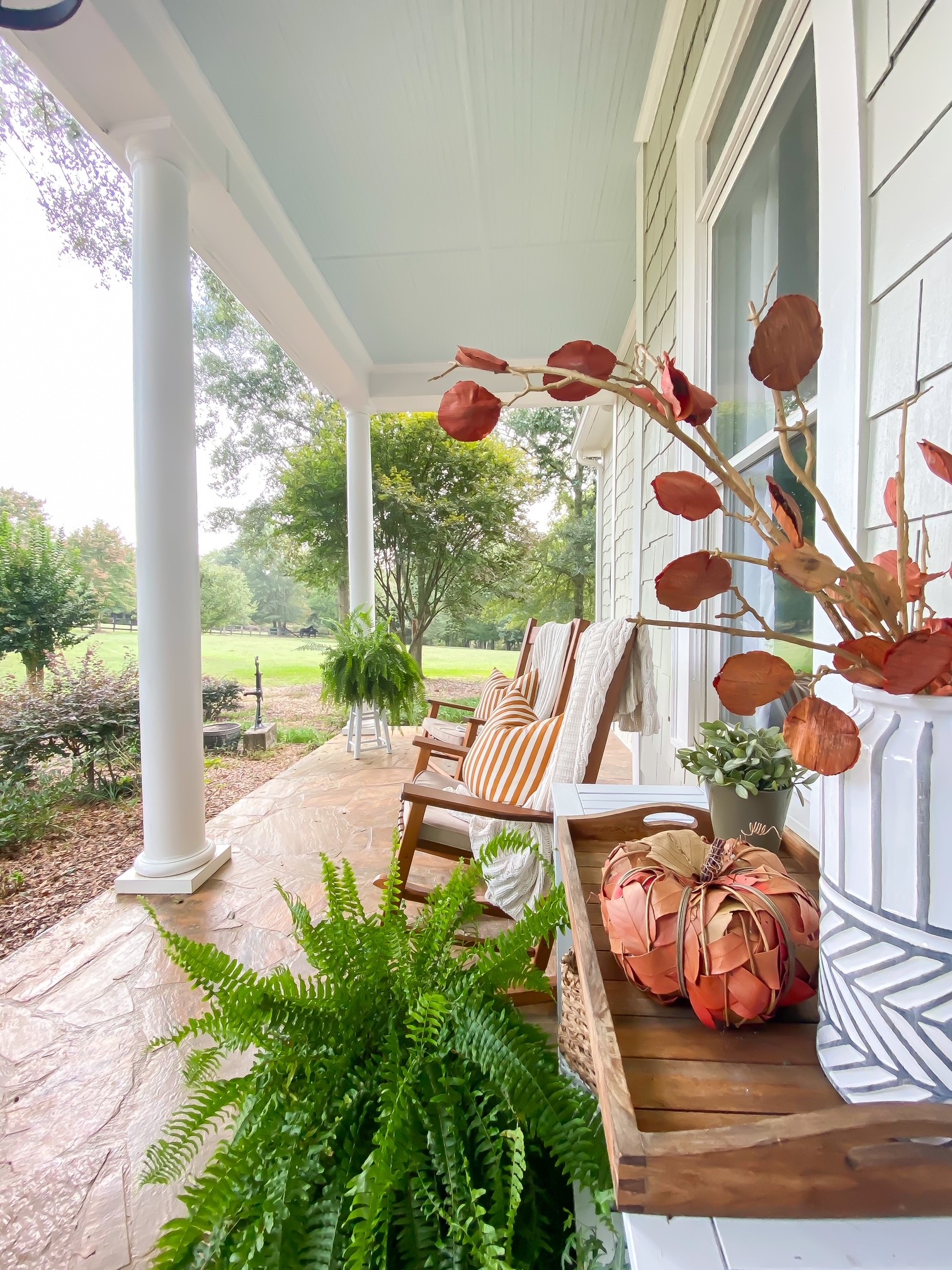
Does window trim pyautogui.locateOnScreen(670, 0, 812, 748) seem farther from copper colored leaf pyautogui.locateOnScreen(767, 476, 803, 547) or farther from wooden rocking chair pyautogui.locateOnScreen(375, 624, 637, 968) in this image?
copper colored leaf pyautogui.locateOnScreen(767, 476, 803, 547)

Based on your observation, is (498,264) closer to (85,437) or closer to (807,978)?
(85,437)

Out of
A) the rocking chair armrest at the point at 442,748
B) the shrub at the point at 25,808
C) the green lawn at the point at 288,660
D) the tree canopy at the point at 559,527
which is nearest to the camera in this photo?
the rocking chair armrest at the point at 442,748

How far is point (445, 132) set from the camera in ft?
7.73

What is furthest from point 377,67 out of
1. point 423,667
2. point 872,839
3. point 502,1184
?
point 423,667

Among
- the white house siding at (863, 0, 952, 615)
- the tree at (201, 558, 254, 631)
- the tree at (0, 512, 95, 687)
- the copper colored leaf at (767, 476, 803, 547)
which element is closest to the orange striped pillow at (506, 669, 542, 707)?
the white house siding at (863, 0, 952, 615)

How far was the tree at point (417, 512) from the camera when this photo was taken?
6.39 m

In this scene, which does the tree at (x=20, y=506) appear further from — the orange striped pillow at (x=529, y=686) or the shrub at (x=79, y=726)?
the orange striped pillow at (x=529, y=686)

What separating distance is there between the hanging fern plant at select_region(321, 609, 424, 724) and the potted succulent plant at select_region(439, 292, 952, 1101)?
349 centimetres

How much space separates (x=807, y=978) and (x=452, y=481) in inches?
261

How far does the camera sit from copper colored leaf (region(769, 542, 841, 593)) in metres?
0.34

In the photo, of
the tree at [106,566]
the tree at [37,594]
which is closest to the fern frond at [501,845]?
the tree at [106,566]

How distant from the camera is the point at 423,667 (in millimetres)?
7176

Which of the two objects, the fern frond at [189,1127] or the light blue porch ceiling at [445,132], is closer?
the fern frond at [189,1127]

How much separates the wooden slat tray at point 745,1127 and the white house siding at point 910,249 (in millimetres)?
455
